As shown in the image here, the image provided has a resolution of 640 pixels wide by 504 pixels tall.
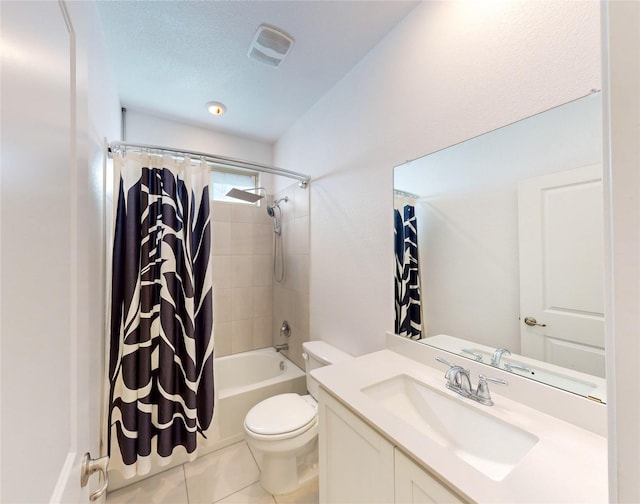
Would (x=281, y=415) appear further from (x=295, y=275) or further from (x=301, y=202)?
(x=301, y=202)

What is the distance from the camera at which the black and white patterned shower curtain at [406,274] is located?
1341 millimetres

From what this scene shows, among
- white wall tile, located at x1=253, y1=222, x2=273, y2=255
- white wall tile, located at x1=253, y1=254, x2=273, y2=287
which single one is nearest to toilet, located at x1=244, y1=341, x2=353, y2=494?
white wall tile, located at x1=253, y1=254, x2=273, y2=287

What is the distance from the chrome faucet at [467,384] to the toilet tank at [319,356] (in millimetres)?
715

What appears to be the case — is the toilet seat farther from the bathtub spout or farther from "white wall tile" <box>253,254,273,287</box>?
"white wall tile" <box>253,254,273,287</box>

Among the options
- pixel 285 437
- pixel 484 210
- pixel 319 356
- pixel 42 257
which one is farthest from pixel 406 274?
pixel 42 257

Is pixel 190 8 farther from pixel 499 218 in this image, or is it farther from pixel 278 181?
pixel 499 218

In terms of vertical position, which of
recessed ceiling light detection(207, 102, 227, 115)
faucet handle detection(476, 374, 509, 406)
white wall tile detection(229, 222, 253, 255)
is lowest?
faucet handle detection(476, 374, 509, 406)

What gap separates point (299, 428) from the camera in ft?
4.69

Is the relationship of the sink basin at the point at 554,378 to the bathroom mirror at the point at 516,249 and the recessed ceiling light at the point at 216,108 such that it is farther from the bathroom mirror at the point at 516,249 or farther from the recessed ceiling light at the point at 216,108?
the recessed ceiling light at the point at 216,108

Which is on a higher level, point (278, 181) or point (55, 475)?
point (278, 181)

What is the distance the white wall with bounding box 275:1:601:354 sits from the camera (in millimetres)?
869

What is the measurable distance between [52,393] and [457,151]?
1445 millimetres

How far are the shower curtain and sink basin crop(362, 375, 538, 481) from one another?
111 cm

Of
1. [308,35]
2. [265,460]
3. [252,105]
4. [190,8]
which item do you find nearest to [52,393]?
[265,460]
